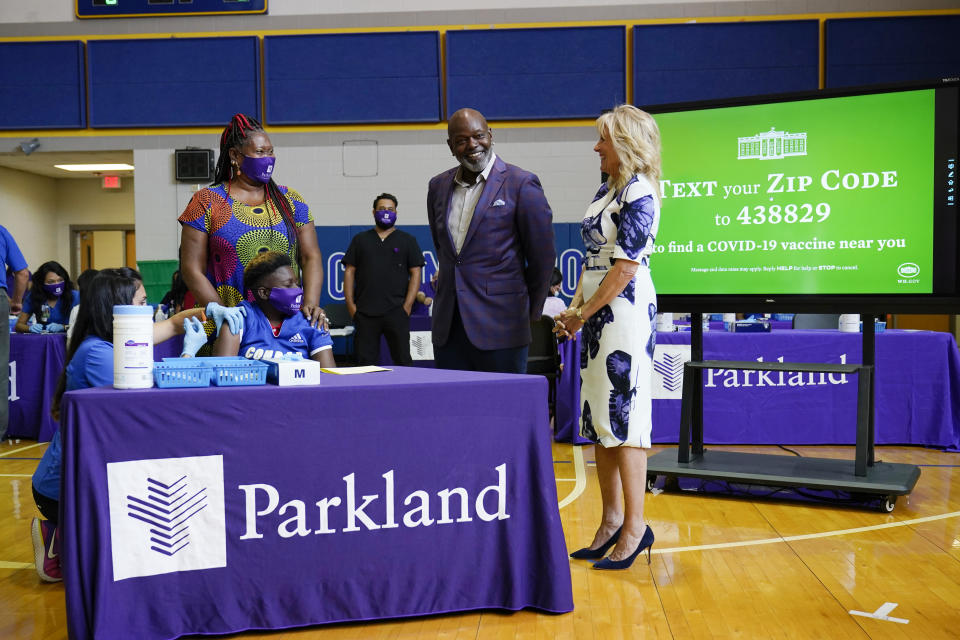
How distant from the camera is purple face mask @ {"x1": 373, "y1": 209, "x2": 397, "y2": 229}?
6.36 meters

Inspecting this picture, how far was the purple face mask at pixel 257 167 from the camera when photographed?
2.78m

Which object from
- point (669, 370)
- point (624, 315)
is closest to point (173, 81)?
point (669, 370)

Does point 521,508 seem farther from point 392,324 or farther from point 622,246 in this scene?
point 392,324

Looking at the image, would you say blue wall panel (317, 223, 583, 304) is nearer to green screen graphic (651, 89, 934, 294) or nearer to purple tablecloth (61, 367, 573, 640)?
green screen graphic (651, 89, 934, 294)

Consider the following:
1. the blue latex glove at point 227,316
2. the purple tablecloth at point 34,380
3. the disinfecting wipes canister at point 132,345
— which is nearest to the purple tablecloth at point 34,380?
the purple tablecloth at point 34,380

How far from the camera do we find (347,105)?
365 inches

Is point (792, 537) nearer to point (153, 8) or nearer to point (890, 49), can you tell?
point (890, 49)

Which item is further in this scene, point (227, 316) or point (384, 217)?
point (384, 217)

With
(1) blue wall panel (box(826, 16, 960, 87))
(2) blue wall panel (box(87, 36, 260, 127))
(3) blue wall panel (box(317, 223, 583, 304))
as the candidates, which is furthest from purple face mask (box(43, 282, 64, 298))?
(1) blue wall panel (box(826, 16, 960, 87))

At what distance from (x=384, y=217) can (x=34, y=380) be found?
260 centimetres

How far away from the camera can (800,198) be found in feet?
12.9

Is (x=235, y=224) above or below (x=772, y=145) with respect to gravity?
below

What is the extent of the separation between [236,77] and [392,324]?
457 centimetres

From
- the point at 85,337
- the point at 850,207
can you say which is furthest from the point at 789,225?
the point at 85,337
